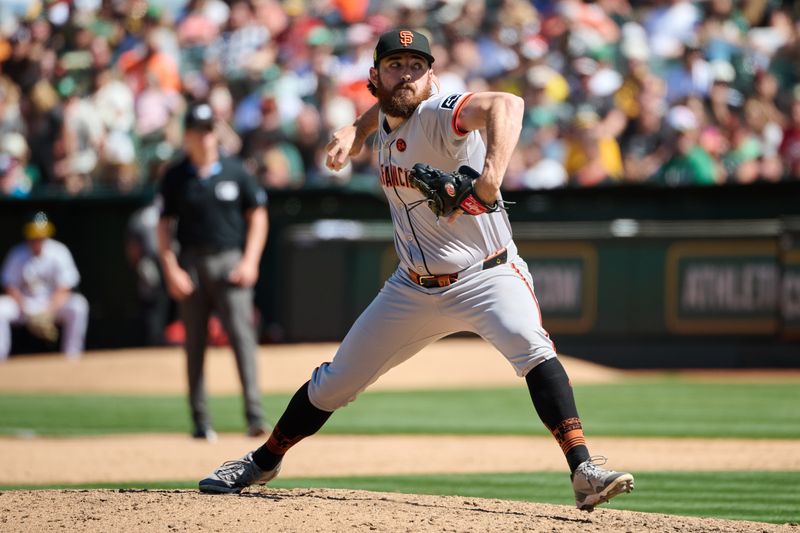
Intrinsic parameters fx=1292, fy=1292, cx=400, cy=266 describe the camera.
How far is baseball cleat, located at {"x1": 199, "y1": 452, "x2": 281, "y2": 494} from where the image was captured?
5.86m

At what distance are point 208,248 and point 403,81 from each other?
409 cm

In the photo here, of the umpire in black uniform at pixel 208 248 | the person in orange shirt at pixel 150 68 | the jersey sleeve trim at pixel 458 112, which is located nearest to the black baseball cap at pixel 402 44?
the jersey sleeve trim at pixel 458 112

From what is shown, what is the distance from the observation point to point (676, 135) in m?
14.9

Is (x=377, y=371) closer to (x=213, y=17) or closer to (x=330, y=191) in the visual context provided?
(x=330, y=191)

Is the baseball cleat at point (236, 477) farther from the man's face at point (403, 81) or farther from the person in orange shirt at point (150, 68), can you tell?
the person in orange shirt at point (150, 68)

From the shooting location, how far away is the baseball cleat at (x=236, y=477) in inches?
231

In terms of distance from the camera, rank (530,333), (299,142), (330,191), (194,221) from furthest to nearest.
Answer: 1. (299,142)
2. (330,191)
3. (194,221)
4. (530,333)

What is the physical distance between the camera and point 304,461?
8.30m

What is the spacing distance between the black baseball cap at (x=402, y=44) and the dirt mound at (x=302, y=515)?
1.89m

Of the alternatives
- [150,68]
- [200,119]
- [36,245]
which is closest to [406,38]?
[200,119]

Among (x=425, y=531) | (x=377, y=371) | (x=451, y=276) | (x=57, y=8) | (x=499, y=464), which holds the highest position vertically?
(x=57, y=8)

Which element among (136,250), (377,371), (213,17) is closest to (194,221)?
(377,371)

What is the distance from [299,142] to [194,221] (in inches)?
268

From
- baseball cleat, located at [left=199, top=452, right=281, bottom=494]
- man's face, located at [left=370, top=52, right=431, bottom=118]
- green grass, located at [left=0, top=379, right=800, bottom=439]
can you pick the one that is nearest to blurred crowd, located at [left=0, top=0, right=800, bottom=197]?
green grass, located at [left=0, top=379, right=800, bottom=439]
